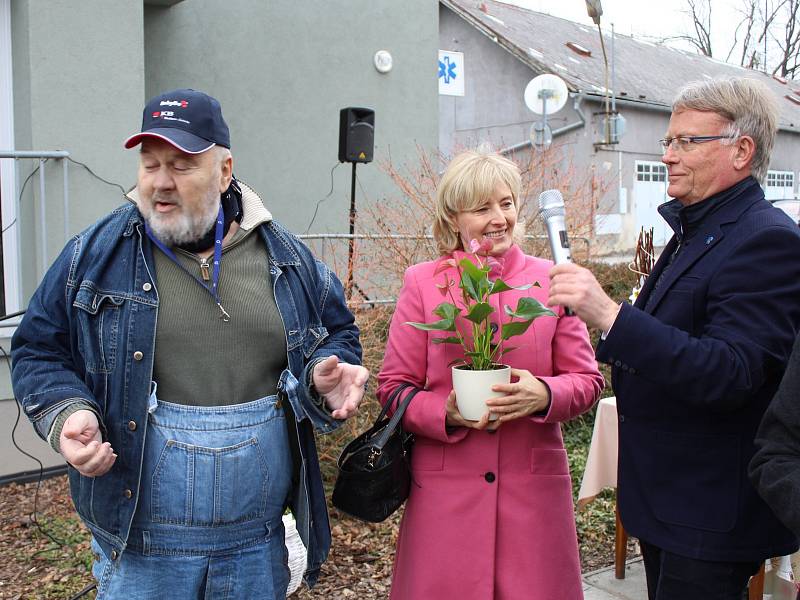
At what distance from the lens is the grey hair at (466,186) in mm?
2549

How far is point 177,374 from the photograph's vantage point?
2143 millimetres

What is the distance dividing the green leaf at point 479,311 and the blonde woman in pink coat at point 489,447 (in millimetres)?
219

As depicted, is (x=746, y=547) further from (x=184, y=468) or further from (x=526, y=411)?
(x=184, y=468)

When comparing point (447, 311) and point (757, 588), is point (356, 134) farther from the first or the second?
point (447, 311)

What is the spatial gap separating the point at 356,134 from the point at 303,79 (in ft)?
4.55

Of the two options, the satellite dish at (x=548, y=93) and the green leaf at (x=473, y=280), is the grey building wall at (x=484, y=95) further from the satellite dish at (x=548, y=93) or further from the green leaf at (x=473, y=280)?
the green leaf at (x=473, y=280)

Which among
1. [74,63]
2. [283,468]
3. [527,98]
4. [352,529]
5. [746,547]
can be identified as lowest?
[352,529]

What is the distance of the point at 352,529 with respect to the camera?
4633 millimetres

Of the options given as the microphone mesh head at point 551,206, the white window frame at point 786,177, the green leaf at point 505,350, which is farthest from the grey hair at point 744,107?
the white window frame at point 786,177

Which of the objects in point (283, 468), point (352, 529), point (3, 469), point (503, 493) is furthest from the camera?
point (3, 469)

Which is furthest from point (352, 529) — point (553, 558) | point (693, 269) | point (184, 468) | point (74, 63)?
point (74, 63)

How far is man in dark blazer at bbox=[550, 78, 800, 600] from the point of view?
205 centimetres

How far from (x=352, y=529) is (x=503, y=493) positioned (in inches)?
91.7

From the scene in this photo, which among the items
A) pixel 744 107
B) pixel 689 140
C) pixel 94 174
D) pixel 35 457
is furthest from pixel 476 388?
pixel 94 174
